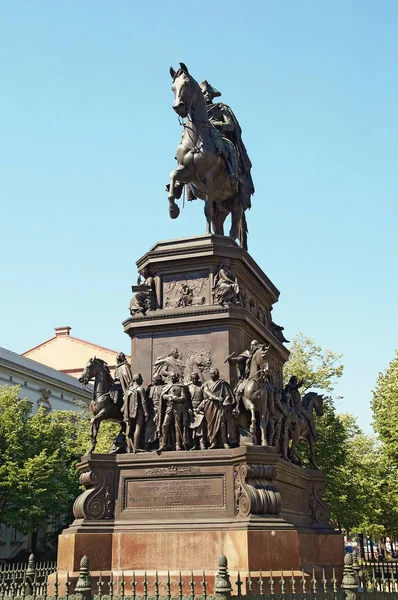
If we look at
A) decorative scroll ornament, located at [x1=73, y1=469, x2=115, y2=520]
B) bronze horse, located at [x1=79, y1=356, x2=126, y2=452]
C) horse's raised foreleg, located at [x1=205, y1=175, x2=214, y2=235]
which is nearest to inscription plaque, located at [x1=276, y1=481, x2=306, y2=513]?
decorative scroll ornament, located at [x1=73, y1=469, x2=115, y2=520]

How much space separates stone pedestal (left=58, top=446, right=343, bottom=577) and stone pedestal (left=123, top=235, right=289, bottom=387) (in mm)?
1912

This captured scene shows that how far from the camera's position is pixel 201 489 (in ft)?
44.8

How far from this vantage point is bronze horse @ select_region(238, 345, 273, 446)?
14031mm

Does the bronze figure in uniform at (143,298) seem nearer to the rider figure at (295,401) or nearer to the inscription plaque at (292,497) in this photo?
the rider figure at (295,401)

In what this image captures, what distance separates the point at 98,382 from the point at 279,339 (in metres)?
5.70

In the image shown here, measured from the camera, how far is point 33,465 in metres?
37.4

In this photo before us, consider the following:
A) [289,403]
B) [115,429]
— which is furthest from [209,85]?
[115,429]

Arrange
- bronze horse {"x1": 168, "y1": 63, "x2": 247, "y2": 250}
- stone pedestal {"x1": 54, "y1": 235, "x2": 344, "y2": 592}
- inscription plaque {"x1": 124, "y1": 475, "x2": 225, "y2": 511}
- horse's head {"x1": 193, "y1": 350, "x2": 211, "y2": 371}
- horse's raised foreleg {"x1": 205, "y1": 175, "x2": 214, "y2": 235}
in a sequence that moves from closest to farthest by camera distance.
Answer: stone pedestal {"x1": 54, "y1": 235, "x2": 344, "y2": 592}, inscription plaque {"x1": 124, "y1": 475, "x2": 225, "y2": 511}, horse's head {"x1": 193, "y1": 350, "x2": 211, "y2": 371}, bronze horse {"x1": 168, "y1": 63, "x2": 247, "y2": 250}, horse's raised foreleg {"x1": 205, "y1": 175, "x2": 214, "y2": 235}

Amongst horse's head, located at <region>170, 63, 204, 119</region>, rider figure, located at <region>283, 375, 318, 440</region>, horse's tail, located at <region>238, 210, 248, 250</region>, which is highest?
horse's head, located at <region>170, 63, 204, 119</region>

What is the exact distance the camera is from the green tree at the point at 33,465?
1459 inches

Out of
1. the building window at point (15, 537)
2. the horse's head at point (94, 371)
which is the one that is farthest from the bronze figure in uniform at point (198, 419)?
the building window at point (15, 537)

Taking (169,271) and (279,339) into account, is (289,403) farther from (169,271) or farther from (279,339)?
(169,271)

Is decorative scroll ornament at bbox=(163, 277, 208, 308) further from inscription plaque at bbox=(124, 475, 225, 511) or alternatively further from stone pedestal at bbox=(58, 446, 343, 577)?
inscription plaque at bbox=(124, 475, 225, 511)

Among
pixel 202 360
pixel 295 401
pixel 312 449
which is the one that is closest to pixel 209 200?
pixel 202 360
